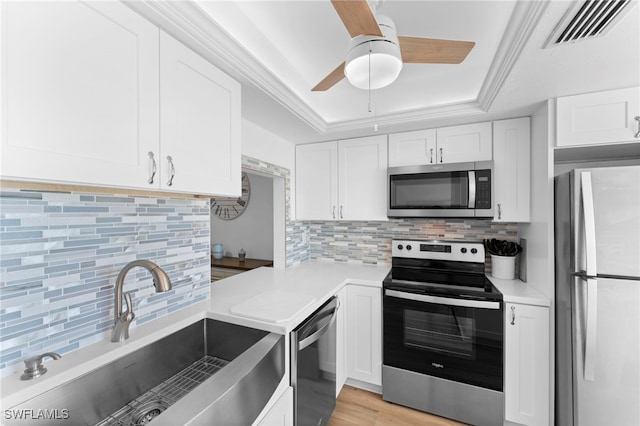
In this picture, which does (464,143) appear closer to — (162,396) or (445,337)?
(445,337)

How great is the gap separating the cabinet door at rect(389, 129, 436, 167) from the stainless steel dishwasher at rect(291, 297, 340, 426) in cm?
135

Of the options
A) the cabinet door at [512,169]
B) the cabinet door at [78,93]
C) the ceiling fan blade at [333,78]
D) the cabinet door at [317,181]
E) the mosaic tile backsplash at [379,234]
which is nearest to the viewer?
the cabinet door at [78,93]

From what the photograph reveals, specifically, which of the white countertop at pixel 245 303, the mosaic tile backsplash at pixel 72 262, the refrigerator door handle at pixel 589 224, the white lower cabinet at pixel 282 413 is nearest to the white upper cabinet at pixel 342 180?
the white countertop at pixel 245 303

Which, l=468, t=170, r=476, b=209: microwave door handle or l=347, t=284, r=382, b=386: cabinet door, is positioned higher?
l=468, t=170, r=476, b=209: microwave door handle

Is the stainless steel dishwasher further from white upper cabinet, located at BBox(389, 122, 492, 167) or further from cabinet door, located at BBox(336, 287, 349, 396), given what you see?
white upper cabinet, located at BBox(389, 122, 492, 167)

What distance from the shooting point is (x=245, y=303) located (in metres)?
1.51

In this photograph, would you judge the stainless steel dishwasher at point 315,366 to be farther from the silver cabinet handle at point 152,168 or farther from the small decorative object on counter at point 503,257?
the small decorative object on counter at point 503,257

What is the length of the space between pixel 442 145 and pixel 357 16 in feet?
5.34

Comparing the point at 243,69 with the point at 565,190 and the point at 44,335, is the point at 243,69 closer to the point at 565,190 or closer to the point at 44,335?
the point at 44,335

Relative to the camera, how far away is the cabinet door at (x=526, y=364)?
5.53 ft

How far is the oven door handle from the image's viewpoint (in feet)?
5.77

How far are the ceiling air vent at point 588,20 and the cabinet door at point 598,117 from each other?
667 mm

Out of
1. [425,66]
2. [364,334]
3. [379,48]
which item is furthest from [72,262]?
[425,66]

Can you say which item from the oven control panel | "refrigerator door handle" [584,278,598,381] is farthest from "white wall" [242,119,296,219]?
"refrigerator door handle" [584,278,598,381]
